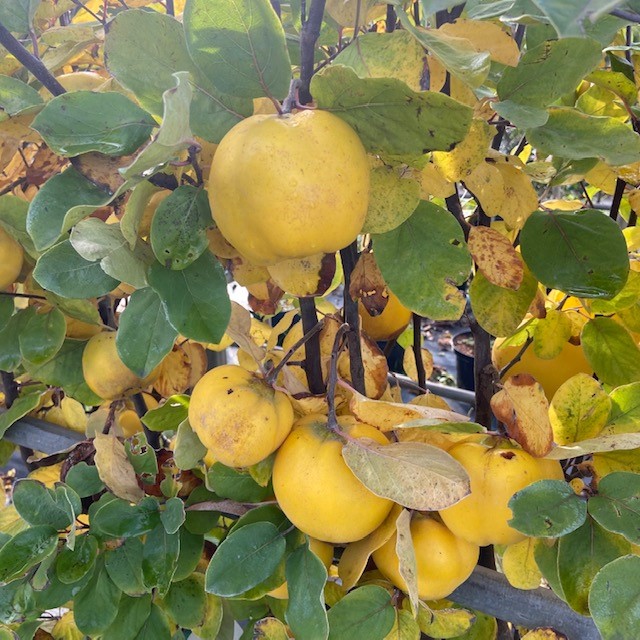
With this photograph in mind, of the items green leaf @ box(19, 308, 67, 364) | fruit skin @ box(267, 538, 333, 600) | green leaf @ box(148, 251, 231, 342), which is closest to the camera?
green leaf @ box(148, 251, 231, 342)

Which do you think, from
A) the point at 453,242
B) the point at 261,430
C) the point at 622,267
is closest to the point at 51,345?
the point at 261,430

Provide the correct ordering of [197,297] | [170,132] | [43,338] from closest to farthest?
[170,132] < [197,297] < [43,338]

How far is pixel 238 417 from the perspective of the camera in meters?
0.40

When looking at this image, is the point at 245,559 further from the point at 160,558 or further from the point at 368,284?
the point at 368,284

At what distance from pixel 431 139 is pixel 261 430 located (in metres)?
0.21

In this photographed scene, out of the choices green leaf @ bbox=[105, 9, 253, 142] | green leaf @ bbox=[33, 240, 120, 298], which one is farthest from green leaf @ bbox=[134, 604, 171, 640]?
green leaf @ bbox=[105, 9, 253, 142]

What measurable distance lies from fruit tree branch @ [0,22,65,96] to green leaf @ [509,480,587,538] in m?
0.40

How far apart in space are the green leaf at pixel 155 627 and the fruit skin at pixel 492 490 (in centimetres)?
29

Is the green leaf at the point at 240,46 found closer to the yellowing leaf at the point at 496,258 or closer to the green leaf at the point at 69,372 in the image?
the yellowing leaf at the point at 496,258

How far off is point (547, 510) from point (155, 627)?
1.22 feet

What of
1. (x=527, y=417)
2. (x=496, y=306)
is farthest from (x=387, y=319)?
(x=527, y=417)

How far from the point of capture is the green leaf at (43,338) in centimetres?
59

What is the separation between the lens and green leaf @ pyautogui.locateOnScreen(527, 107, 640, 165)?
1.15 feet

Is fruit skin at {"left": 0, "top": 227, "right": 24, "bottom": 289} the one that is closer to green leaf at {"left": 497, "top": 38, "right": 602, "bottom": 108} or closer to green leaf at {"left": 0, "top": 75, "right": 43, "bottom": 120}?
green leaf at {"left": 0, "top": 75, "right": 43, "bottom": 120}
